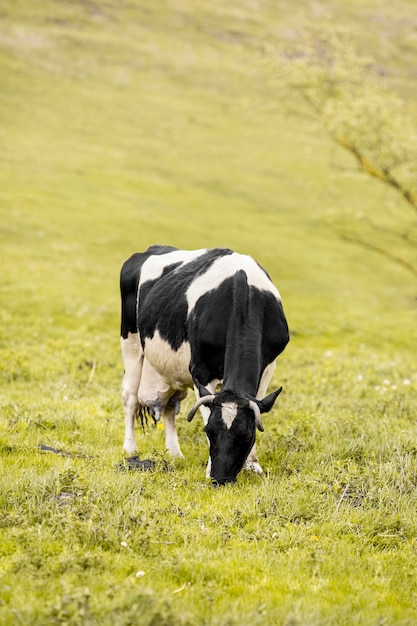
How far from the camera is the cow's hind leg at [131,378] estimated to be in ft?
34.8

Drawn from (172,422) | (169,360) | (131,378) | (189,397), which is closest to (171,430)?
(172,422)

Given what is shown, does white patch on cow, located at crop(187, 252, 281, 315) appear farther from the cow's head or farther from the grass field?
the grass field

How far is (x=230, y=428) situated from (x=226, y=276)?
7.23 feet

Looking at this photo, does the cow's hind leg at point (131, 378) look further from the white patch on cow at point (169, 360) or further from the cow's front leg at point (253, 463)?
the cow's front leg at point (253, 463)

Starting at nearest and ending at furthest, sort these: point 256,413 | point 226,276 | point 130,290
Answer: point 256,413, point 226,276, point 130,290

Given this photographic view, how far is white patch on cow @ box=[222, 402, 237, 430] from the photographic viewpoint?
777cm

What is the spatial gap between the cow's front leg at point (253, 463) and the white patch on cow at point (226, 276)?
199 centimetres

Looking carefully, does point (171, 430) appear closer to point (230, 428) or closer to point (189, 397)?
point (189, 397)

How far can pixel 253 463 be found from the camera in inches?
341

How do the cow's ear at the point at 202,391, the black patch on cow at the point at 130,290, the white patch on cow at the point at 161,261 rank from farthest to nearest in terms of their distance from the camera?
the black patch on cow at the point at 130,290
the white patch on cow at the point at 161,261
the cow's ear at the point at 202,391

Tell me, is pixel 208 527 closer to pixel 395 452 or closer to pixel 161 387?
pixel 395 452

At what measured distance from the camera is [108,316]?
2567cm

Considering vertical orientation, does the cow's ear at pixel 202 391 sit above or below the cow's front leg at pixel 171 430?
above

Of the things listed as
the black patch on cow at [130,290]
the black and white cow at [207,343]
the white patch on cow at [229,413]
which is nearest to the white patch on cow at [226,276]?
the black and white cow at [207,343]
